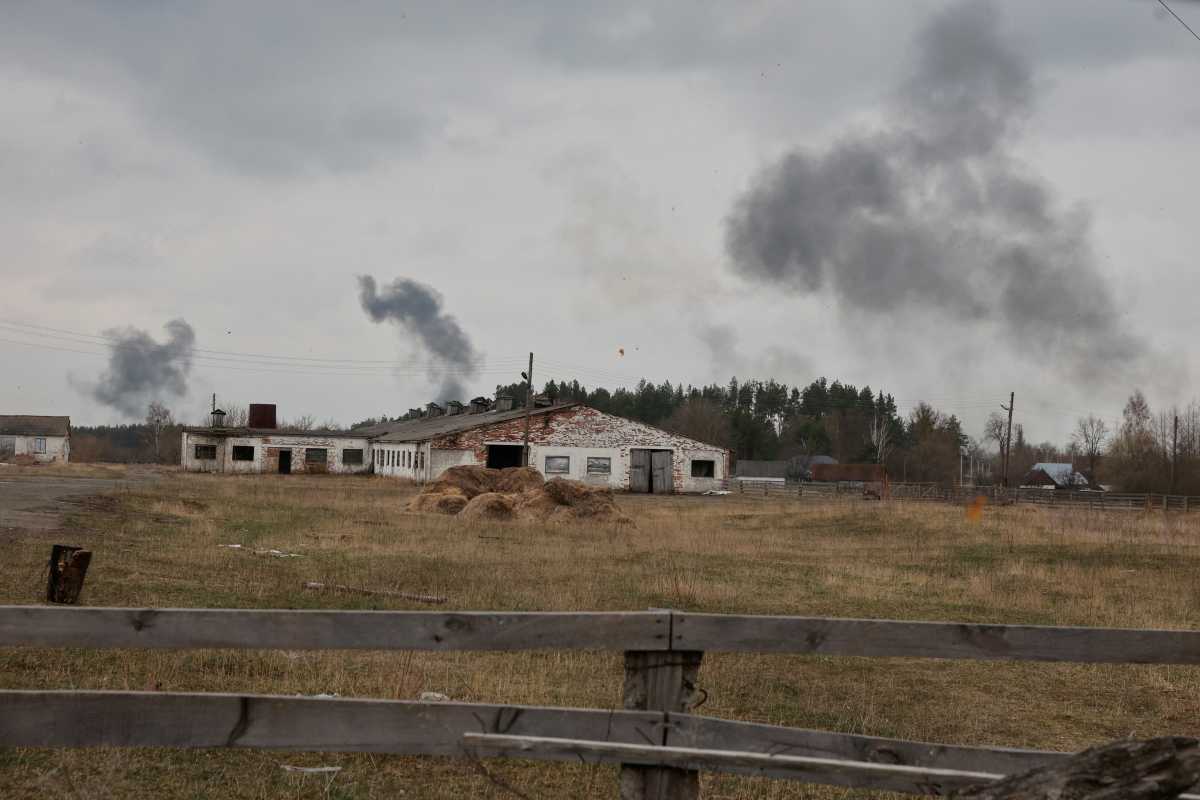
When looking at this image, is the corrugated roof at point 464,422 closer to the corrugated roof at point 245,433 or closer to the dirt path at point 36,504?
the corrugated roof at point 245,433

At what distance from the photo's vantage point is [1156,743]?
3367 mm

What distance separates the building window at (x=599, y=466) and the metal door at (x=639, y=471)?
1233mm

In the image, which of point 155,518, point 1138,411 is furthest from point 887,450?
point 155,518

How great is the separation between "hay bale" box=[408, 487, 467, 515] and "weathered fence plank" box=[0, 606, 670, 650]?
95.0 feet

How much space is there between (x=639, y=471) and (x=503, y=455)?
25.1 ft

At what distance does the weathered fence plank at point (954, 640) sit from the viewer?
17.0 feet

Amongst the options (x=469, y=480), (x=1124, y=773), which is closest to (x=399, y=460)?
(x=469, y=480)

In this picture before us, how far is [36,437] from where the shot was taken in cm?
9362

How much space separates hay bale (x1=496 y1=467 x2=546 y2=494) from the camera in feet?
133

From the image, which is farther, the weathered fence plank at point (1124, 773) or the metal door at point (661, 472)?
the metal door at point (661, 472)

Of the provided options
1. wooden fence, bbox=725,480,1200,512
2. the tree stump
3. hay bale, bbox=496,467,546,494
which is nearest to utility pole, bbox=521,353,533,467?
wooden fence, bbox=725,480,1200,512

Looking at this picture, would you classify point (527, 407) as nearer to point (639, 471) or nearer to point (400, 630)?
point (639, 471)

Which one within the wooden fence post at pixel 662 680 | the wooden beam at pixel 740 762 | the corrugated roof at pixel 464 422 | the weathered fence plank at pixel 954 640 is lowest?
the wooden beam at pixel 740 762

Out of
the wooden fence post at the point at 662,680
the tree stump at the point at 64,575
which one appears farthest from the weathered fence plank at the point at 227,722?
the tree stump at the point at 64,575
